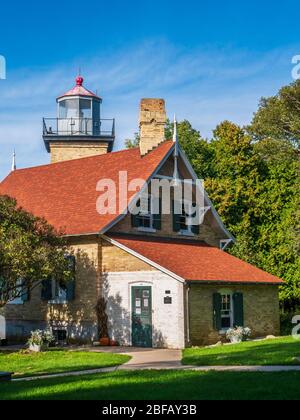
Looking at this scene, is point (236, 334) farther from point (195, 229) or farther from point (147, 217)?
point (195, 229)

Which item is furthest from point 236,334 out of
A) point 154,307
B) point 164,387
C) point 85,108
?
point 85,108

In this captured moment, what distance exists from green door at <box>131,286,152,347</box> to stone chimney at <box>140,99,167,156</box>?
814 cm

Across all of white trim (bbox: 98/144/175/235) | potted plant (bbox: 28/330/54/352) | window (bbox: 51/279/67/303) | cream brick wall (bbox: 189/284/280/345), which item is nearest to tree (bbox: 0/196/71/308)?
potted plant (bbox: 28/330/54/352)

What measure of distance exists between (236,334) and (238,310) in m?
1.70

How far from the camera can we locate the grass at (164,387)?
11219 mm

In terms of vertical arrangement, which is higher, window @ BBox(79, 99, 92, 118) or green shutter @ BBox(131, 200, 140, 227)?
window @ BBox(79, 99, 92, 118)

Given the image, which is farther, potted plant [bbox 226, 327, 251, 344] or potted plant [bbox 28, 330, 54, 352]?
potted plant [bbox 226, 327, 251, 344]

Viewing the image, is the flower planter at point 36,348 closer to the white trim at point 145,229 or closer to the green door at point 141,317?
the green door at point 141,317

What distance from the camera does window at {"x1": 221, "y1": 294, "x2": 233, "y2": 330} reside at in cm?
2623

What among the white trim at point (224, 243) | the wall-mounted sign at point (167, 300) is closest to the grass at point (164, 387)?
the wall-mounted sign at point (167, 300)

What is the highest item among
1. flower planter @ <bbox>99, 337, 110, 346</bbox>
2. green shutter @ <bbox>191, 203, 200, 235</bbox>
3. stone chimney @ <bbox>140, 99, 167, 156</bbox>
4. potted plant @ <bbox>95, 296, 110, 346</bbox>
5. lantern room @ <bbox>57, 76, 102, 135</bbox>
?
lantern room @ <bbox>57, 76, 102, 135</bbox>

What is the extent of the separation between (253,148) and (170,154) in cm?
1457

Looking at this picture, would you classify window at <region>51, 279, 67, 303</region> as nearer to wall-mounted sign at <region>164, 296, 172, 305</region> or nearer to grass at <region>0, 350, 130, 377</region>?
grass at <region>0, 350, 130, 377</region>
